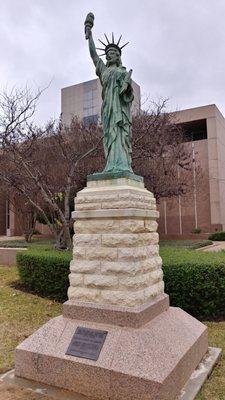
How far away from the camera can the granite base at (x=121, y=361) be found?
160 inches

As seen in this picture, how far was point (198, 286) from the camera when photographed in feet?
24.1

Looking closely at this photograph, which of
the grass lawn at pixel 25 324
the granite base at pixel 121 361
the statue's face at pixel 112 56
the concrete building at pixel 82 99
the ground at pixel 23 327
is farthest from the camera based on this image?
the concrete building at pixel 82 99

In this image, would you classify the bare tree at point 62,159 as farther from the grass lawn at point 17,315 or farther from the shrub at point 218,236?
the shrub at point 218,236

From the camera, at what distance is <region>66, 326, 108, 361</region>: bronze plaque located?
14.8 ft

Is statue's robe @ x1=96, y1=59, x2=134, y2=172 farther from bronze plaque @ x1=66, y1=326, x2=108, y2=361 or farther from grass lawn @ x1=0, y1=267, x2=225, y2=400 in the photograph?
grass lawn @ x1=0, y1=267, x2=225, y2=400

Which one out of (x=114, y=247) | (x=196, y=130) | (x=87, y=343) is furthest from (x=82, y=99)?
(x=87, y=343)

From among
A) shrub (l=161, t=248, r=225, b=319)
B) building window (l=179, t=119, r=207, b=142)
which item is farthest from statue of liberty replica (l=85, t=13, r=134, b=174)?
building window (l=179, t=119, r=207, b=142)

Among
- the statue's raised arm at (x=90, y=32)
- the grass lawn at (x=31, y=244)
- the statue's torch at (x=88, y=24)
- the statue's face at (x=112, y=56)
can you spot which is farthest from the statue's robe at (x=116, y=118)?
the grass lawn at (x=31, y=244)

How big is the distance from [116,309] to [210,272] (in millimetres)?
3110

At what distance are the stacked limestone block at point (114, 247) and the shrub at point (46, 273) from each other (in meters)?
3.29

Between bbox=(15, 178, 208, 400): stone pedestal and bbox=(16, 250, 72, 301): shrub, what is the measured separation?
337cm

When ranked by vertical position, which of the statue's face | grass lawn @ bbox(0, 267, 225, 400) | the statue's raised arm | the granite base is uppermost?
the statue's raised arm

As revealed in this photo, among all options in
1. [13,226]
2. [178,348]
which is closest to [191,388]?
[178,348]

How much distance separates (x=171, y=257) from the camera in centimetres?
837
